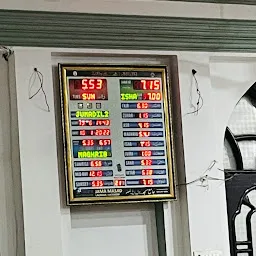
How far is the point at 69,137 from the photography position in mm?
4387

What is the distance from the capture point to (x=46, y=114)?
14.3 ft

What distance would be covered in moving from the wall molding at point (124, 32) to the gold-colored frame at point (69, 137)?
0.12m

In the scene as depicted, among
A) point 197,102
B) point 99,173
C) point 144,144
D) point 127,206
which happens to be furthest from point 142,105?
point 127,206

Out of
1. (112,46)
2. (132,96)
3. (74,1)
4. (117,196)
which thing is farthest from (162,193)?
(74,1)

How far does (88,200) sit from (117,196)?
0.17m

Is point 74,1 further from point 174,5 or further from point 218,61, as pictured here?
point 218,61

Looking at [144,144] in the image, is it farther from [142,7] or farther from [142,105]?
[142,7]

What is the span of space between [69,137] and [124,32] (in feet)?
2.28

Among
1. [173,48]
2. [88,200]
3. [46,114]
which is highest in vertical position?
[173,48]

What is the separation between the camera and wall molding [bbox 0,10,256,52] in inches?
173

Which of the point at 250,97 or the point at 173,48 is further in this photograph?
the point at 250,97

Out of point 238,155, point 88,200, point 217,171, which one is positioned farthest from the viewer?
point 238,155

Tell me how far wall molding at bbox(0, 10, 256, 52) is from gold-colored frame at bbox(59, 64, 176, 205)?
123 mm

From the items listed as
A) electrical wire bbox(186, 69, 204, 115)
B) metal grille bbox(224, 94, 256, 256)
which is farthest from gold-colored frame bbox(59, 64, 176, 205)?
metal grille bbox(224, 94, 256, 256)
